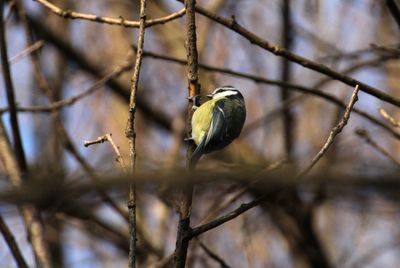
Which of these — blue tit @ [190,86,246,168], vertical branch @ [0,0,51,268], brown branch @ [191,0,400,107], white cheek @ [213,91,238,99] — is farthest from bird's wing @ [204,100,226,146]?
vertical branch @ [0,0,51,268]

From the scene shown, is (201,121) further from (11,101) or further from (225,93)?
(11,101)

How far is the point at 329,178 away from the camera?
1.00 m

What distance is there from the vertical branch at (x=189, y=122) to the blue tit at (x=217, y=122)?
456mm

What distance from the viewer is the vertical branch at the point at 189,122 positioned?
165cm

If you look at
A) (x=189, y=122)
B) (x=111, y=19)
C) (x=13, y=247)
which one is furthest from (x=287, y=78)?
(x=13, y=247)

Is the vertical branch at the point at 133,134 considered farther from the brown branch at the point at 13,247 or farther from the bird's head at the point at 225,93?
the bird's head at the point at 225,93

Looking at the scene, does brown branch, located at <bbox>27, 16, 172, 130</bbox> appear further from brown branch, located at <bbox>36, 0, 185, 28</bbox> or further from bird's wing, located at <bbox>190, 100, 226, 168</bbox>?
brown branch, located at <bbox>36, 0, 185, 28</bbox>

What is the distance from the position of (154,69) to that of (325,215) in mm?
2287

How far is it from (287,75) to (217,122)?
199 centimetres

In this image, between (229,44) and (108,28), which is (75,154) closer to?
(229,44)

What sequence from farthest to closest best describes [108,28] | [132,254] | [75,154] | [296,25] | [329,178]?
[108,28]
[296,25]
[75,154]
[132,254]
[329,178]

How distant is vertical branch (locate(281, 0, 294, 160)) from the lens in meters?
4.59

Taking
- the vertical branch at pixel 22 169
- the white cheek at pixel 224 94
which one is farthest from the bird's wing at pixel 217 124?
the vertical branch at pixel 22 169

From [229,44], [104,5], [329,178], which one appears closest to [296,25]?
[229,44]
